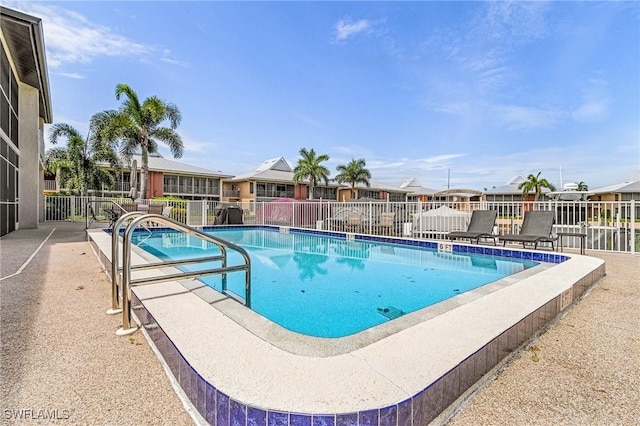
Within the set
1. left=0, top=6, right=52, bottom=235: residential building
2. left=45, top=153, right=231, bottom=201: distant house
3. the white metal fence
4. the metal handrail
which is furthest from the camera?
left=45, top=153, right=231, bottom=201: distant house

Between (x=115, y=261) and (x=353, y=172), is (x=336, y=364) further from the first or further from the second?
(x=353, y=172)

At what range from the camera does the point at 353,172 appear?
35.3 meters

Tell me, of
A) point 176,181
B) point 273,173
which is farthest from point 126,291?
point 273,173

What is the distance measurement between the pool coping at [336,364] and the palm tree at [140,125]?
1949cm

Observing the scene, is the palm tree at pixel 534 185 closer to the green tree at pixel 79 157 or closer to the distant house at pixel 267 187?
the distant house at pixel 267 187

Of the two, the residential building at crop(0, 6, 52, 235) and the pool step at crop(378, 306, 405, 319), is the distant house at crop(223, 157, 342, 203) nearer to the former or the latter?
the residential building at crop(0, 6, 52, 235)

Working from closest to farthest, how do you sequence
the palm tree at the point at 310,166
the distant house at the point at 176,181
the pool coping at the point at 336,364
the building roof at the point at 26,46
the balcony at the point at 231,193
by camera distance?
the pool coping at the point at 336,364
the building roof at the point at 26,46
the distant house at the point at 176,181
the palm tree at the point at 310,166
the balcony at the point at 231,193

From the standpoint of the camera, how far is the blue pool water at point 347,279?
4098 mm

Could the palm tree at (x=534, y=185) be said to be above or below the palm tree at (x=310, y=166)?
below

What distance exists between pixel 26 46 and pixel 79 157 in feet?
40.9

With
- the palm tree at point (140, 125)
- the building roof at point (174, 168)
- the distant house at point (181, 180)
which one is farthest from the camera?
the distant house at point (181, 180)

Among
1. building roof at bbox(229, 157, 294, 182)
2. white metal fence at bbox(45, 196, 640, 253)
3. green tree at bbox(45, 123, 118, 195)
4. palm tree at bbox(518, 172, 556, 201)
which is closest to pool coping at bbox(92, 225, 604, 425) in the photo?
white metal fence at bbox(45, 196, 640, 253)

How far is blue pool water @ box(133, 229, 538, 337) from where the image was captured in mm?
4098

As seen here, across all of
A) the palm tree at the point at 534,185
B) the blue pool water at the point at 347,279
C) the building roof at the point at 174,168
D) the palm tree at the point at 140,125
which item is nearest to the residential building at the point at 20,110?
the palm tree at the point at 140,125
